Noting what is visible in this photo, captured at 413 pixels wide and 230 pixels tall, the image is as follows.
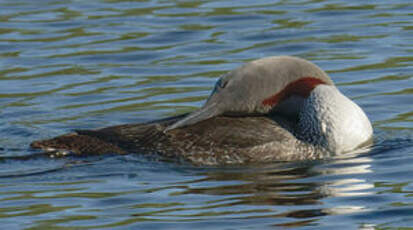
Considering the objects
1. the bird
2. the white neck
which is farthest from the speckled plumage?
the white neck

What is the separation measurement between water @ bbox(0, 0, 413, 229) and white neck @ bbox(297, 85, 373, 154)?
22 centimetres

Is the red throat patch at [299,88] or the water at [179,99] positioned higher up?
the red throat patch at [299,88]

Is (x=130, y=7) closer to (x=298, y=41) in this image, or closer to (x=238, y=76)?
(x=298, y=41)

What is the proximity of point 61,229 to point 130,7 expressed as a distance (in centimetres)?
842

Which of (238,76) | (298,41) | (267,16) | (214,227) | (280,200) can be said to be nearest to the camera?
(214,227)

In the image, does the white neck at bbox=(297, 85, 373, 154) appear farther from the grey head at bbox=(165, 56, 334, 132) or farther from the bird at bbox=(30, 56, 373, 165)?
the grey head at bbox=(165, 56, 334, 132)

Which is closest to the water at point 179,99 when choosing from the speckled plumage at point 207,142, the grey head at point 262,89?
the speckled plumage at point 207,142

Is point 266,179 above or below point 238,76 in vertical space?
below

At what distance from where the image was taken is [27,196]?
7793mm

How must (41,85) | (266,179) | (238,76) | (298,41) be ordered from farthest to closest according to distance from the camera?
(298,41) → (41,85) → (238,76) → (266,179)

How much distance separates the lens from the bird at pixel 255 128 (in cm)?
880

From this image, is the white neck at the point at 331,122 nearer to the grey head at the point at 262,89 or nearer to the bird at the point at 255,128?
the bird at the point at 255,128

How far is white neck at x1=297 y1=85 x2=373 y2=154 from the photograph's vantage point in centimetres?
890

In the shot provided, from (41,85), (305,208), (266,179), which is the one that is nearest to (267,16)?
(41,85)
